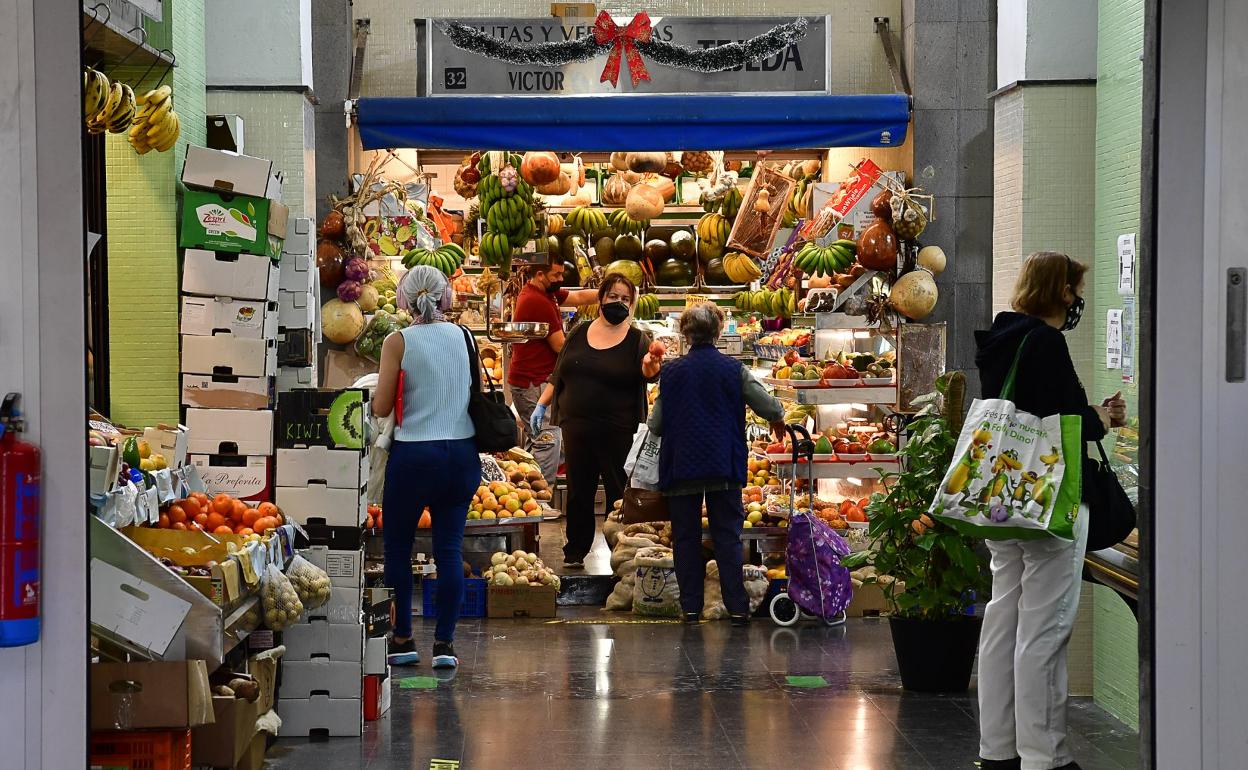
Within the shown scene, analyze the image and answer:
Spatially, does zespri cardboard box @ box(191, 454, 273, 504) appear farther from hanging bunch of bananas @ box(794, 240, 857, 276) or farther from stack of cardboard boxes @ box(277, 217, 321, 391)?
hanging bunch of bananas @ box(794, 240, 857, 276)

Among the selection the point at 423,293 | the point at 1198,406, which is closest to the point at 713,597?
the point at 423,293

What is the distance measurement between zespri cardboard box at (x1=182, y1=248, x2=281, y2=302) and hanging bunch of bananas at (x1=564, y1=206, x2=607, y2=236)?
5593mm

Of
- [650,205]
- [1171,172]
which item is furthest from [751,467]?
[1171,172]

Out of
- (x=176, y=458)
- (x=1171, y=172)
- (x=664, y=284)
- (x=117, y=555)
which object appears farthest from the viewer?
(x=664, y=284)

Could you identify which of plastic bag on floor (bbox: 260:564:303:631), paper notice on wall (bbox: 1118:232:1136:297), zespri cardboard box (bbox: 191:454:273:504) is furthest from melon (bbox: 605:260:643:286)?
plastic bag on floor (bbox: 260:564:303:631)

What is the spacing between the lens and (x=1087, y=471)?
4.67 meters

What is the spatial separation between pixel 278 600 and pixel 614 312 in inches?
167

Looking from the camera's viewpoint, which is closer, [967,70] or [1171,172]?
[1171,172]

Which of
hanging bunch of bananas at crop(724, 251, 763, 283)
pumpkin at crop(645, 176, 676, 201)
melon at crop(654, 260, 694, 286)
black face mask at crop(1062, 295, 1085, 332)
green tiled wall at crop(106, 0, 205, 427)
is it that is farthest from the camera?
melon at crop(654, 260, 694, 286)

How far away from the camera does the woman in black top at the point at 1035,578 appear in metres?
4.59

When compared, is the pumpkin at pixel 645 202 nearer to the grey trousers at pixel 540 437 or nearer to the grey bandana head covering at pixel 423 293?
the grey trousers at pixel 540 437

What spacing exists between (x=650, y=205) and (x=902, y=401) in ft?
10.6

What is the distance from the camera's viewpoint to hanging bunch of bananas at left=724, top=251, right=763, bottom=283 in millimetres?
11461

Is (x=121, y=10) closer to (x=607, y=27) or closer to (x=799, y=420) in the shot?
(x=607, y=27)
